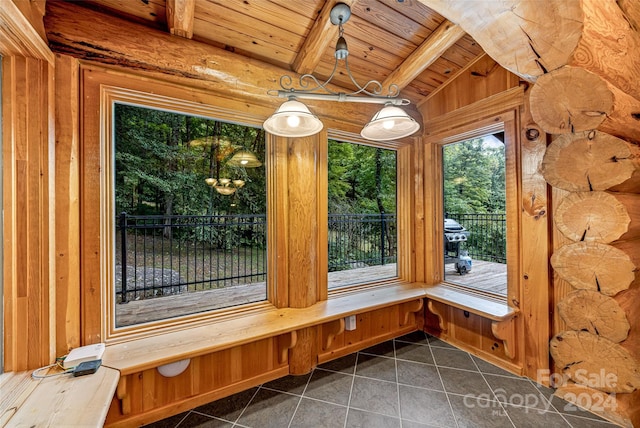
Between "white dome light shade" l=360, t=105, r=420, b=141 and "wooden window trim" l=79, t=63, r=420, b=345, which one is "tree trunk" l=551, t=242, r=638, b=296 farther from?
"wooden window trim" l=79, t=63, r=420, b=345

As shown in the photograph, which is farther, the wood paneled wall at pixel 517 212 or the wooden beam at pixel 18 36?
the wood paneled wall at pixel 517 212

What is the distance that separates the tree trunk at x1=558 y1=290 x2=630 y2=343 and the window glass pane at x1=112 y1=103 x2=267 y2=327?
2.05 m

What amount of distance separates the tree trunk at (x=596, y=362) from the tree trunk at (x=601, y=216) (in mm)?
576

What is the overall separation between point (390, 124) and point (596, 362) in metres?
1.79

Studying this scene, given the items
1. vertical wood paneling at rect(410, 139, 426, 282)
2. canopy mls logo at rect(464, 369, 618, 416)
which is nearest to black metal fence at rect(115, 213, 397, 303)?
vertical wood paneling at rect(410, 139, 426, 282)

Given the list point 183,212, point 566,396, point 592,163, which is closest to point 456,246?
point 566,396

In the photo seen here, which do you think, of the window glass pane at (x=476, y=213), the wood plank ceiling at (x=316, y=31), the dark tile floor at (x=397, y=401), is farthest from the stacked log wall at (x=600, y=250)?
the wood plank ceiling at (x=316, y=31)

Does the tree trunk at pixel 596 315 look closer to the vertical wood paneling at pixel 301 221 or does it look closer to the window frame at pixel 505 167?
the window frame at pixel 505 167

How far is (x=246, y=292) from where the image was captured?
3.20 meters

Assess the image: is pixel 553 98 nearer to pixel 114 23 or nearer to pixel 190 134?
pixel 114 23

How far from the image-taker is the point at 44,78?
51.4 inches

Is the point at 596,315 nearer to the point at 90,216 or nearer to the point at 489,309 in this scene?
the point at 489,309

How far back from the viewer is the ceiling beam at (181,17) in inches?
57.8

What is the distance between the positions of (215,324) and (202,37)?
6.60 ft
